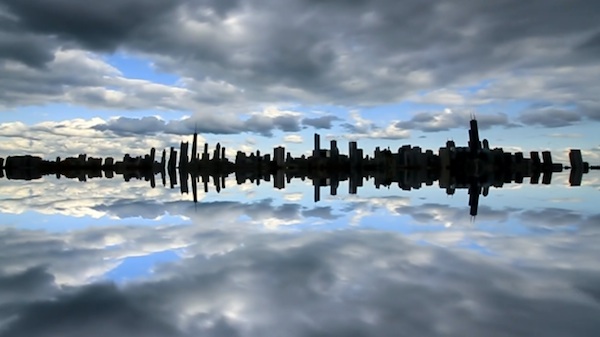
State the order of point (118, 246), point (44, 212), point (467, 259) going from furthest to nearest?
point (44, 212) < point (118, 246) < point (467, 259)

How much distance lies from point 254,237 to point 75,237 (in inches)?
77.7

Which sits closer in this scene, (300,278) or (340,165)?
(300,278)

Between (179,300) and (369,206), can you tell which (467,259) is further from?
(369,206)

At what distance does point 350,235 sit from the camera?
5812 millimetres

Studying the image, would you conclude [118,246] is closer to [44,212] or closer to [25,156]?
[44,212]

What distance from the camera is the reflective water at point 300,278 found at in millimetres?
2721

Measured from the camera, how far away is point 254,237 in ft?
18.8

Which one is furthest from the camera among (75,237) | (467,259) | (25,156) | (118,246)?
(25,156)

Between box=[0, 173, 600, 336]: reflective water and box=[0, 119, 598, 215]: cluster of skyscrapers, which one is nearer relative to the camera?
box=[0, 173, 600, 336]: reflective water

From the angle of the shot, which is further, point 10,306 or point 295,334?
point 10,306

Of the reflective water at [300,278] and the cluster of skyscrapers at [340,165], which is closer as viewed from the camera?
the reflective water at [300,278]

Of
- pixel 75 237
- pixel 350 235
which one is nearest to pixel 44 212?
pixel 75 237

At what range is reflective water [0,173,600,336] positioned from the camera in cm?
272

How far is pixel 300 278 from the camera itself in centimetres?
373
